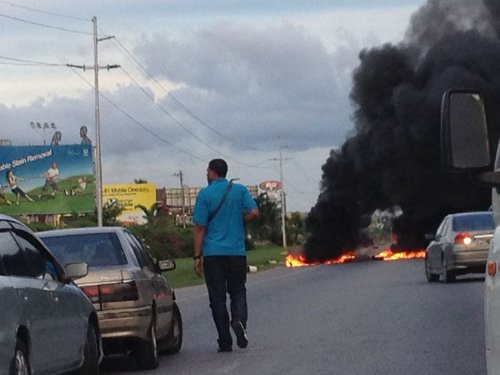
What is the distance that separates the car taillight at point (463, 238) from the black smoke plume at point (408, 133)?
3136 cm

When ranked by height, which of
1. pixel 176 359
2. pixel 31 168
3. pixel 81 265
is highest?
pixel 31 168

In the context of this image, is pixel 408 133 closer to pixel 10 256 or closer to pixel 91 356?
pixel 91 356

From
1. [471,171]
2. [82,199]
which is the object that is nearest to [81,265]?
[471,171]

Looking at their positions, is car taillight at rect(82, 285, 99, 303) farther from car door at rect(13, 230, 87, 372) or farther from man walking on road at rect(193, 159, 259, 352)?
man walking on road at rect(193, 159, 259, 352)

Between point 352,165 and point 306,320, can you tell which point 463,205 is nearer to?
point 352,165

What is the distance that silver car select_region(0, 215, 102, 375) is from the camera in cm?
901

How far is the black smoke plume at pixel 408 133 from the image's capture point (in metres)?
62.2

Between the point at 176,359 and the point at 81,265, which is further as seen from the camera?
the point at 176,359

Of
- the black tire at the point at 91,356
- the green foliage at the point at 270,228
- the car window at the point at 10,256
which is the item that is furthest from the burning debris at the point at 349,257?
the car window at the point at 10,256

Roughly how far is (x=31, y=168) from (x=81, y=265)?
63235mm

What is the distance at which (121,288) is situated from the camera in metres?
13.1

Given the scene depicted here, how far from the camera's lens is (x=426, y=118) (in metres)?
63.1

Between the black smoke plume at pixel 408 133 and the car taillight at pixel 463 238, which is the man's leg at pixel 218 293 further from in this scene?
the black smoke plume at pixel 408 133

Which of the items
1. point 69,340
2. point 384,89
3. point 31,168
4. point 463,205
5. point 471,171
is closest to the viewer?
point 471,171
